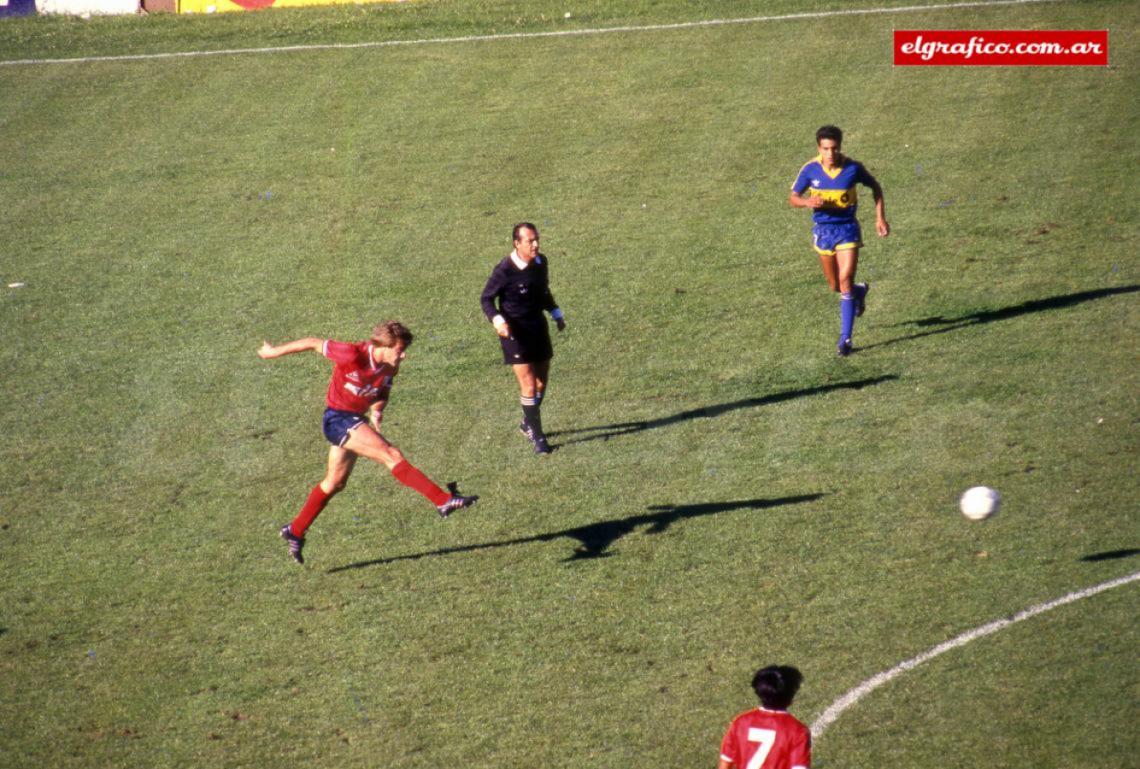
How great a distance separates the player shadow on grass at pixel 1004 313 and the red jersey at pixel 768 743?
Result: 354 inches

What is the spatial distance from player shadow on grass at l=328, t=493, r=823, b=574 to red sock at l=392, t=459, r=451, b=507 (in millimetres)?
957

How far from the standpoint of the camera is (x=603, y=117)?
2338 centimetres

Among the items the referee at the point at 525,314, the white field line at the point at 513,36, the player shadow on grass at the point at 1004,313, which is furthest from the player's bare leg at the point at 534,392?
the white field line at the point at 513,36

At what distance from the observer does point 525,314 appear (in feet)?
43.3

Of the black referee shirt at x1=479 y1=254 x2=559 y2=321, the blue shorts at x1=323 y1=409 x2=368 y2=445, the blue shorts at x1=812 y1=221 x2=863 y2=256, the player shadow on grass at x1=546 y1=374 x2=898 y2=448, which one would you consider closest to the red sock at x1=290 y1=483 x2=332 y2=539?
the blue shorts at x1=323 y1=409 x2=368 y2=445

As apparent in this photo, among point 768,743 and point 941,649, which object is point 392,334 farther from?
point 768,743

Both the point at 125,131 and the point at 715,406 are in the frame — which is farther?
the point at 125,131

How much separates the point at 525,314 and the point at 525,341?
27cm

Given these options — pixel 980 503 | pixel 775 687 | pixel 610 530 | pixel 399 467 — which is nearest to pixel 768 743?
pixel 775 687

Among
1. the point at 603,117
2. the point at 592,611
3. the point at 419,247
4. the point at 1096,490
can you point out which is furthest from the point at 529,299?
the point at 603,117

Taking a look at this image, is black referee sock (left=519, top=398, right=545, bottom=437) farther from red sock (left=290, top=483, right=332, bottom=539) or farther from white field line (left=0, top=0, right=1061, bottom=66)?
white field line (left=0, top=0, right=1061, bottom=66)

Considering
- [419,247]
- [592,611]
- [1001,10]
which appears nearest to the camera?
[592,611]

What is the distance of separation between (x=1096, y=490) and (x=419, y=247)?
10.8m

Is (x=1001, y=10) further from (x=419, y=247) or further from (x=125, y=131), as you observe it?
(x=125, y=131)
